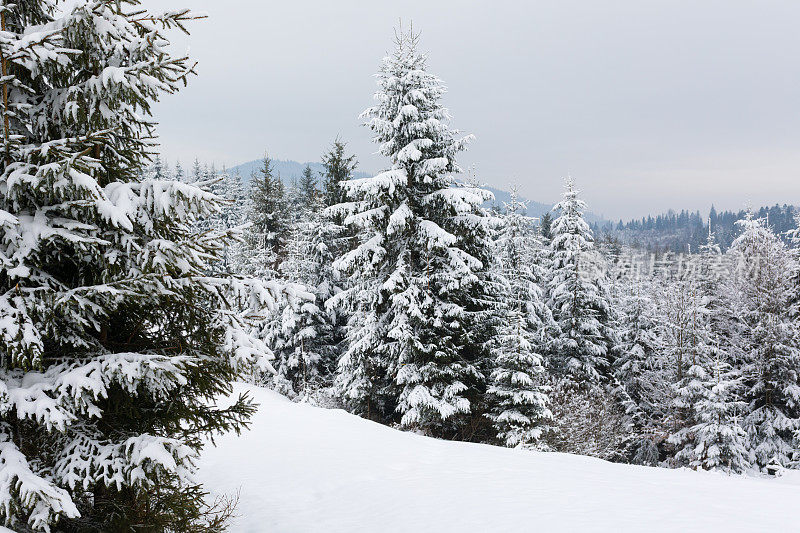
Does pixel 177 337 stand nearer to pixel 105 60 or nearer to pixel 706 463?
pixel 105 60

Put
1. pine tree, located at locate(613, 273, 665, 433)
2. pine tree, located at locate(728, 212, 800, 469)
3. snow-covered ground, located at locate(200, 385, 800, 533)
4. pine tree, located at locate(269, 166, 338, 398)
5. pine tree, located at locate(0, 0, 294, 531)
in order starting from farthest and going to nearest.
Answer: pine tree, located at locate(269, 166, 338, 398), pine tree, located at locate(613, 273, 665, 433), pine tree, located at locate(728, 212, 800, 469), snow-covered ground, located at locate(200, 385, 800, 533), pine tree, located at locate(0, 0, 294, 531)

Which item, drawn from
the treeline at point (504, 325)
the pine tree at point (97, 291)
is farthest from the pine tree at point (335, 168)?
the pine tree at point (97, 291)

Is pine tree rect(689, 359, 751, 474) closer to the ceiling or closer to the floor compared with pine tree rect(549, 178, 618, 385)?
closer to the floor

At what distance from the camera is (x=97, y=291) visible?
3.77 meters

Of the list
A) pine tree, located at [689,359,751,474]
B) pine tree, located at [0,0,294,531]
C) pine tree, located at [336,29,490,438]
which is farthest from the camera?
pine tree, located at [689,359,751,474]

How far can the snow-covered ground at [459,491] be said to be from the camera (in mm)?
6570

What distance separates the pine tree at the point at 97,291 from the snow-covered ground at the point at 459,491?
3.21 meters

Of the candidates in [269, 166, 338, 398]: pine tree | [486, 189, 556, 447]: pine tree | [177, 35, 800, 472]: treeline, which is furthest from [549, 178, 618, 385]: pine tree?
[269, 166, 338, 398]: pine tree

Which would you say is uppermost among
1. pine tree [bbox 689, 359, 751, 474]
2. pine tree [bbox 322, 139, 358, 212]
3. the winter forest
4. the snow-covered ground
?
pine tree [bbox 322, 139, 358, 212]

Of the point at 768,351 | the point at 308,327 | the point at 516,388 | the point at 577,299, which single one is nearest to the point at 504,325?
the point at 516,388

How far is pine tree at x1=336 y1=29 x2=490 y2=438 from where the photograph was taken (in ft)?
50.0

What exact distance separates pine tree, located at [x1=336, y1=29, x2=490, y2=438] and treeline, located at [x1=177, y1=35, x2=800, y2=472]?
6cm

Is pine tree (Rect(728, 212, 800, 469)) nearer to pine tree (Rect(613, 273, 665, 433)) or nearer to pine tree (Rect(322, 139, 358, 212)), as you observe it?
pine tree (Rect(613, 273, 665, 433))

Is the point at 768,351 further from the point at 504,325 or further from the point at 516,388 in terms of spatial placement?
the point at 516,388
